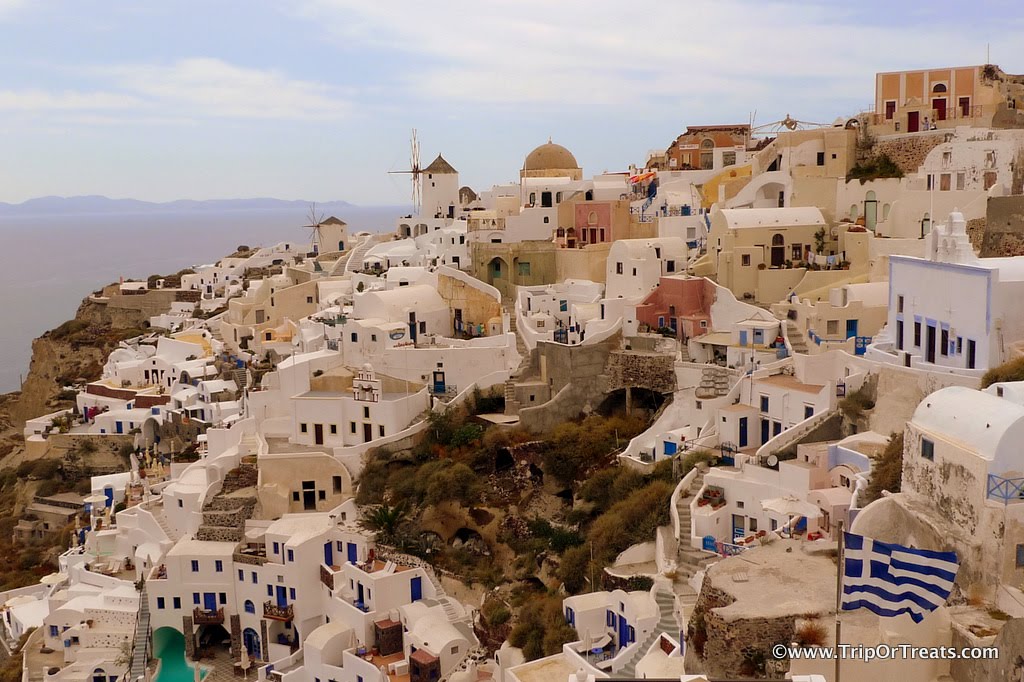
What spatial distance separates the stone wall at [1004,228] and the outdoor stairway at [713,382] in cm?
679

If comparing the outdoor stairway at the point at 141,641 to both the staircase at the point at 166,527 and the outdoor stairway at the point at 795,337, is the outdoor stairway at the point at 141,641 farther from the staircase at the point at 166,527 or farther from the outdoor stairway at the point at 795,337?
the outdoor stairway at the point at 795,337

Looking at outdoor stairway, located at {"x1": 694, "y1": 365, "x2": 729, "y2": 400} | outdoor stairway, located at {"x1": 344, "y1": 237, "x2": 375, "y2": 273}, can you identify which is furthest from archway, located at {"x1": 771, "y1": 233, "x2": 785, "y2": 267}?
outdoor stairway, located at {"x1": 344, "y1": 237, "x2": 375, "y2": 273}

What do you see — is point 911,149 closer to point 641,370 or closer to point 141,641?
point 641,370

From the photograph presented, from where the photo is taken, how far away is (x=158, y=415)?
132 ft

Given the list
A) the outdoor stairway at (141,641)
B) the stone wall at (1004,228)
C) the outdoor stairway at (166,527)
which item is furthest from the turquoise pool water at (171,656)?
the stone wall at (1004,228)

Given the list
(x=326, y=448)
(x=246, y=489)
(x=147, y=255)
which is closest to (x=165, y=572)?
(x=246, y=489)

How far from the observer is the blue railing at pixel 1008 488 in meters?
14.2

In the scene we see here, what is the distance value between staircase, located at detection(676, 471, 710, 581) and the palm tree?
26.5ft

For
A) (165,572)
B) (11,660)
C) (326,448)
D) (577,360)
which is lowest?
(11,660)

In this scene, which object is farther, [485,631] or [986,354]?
[485,631]

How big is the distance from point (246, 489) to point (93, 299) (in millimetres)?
35371

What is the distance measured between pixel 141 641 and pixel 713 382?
52.3 ft

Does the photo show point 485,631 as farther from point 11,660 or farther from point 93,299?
point 93,299

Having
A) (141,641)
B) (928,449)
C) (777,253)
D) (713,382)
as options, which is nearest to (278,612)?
(141,641)
